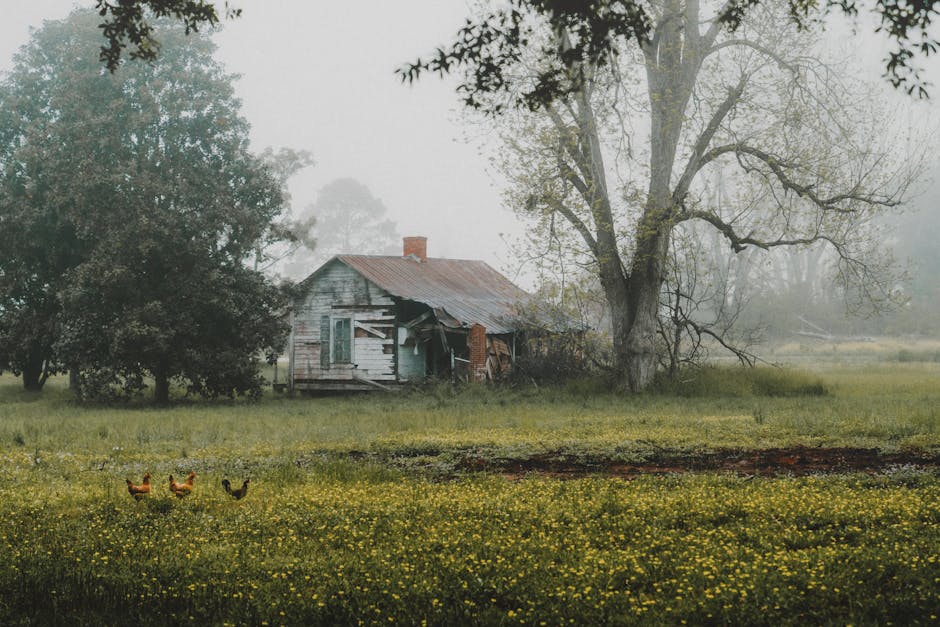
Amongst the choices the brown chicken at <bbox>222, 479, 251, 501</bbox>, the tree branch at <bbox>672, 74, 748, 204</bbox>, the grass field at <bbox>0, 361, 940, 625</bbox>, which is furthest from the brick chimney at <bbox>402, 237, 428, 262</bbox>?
the brown chicken at <bbox>222, 479, 251, 501</bbox>

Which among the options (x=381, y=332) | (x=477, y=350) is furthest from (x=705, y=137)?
(x=381, y=332)

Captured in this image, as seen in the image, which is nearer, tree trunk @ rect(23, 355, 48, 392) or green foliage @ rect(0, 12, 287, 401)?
green foliage @ rect(0, 12, 287, 401)

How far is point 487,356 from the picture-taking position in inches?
1409

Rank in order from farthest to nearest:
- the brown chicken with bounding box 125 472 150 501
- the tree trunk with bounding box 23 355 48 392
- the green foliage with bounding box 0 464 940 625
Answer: the tree trunk with bounding box 23 355 48 392
the brown chicken with bounding box 125 472 150 501
the green foliage with bounding box 0 464 940 625

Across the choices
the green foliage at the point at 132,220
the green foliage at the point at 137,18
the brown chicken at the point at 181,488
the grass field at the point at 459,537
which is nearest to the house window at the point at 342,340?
the green foliage at the point at 132,220

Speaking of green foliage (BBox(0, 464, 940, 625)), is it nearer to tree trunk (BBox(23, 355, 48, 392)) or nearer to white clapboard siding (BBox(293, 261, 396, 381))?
white clapboard siding (BBox(293, 261, 396, 381))

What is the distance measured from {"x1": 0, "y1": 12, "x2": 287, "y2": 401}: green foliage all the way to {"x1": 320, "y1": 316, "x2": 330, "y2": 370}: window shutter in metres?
2.97

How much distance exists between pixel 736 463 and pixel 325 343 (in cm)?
2653

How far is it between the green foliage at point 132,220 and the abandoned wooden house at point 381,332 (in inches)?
123

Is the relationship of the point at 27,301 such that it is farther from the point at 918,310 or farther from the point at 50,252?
the point at 918,310

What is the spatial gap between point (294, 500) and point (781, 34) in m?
24.5

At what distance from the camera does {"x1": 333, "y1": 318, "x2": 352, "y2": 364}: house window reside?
37750mm

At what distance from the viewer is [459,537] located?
8742 millimetres

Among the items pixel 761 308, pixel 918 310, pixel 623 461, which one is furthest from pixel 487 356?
pixel 918 310
